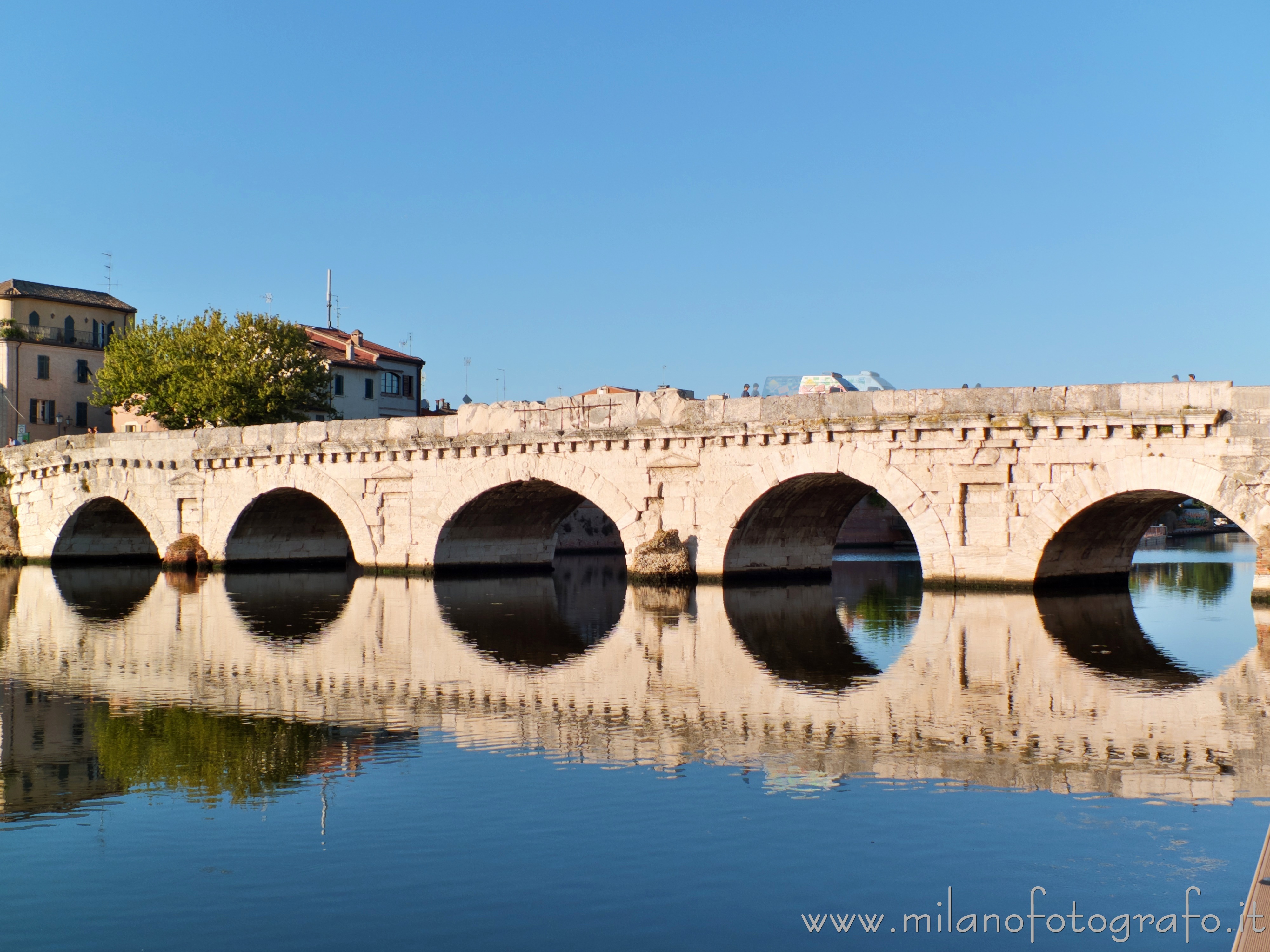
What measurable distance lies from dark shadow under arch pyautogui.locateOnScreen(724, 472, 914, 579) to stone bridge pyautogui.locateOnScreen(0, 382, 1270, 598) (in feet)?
0.24

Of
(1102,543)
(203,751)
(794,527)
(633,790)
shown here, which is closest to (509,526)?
(794,527)

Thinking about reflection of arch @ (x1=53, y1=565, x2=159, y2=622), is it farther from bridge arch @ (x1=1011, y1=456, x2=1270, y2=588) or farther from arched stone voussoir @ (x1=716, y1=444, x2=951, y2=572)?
bridge arch @ (x1=1011, y1=456, x2=1270, y2=588)

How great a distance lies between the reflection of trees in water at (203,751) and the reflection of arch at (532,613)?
4.82 m

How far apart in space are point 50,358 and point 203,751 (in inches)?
2077

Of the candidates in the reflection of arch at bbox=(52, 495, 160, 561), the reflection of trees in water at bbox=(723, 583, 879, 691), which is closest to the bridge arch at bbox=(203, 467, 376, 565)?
the reflection of arch at bbox=(52, 495, 160, 561)

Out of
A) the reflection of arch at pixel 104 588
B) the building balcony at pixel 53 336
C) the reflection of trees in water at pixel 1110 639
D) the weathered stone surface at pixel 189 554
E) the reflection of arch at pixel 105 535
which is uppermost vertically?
the building balcony at pixel 53 336

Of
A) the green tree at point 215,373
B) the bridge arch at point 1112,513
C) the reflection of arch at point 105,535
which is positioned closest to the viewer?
the bridge arch at point 1112,513

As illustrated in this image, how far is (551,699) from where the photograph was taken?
44.1 feet

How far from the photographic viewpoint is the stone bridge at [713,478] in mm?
22047

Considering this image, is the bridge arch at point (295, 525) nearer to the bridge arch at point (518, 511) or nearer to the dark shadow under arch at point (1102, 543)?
the bridge arch at point (518, 511)

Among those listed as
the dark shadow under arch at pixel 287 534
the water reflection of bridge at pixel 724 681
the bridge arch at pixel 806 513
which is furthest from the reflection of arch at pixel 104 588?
the bridge arch at pixel 806 513

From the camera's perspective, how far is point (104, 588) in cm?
3122

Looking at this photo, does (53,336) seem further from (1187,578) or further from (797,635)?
(797,635)

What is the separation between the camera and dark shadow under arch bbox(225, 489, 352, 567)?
36.5 meters
